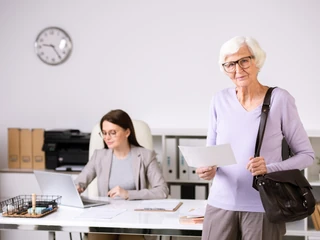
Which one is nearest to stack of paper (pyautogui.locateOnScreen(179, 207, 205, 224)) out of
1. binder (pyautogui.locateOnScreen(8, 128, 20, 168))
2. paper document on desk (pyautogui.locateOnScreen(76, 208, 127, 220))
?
paper document on desk (pyautogui.locateOnScreen(76, 208, 127, 220))

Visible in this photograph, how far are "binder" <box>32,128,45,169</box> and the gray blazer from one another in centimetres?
124

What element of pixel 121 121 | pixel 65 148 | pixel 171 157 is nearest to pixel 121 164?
pixel 121 121

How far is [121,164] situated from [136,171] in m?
0.12

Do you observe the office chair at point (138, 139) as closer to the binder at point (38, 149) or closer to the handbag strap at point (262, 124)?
the binder at point (38, 149)

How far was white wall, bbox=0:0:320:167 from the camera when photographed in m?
4.69

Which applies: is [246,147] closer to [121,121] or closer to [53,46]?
[121,121]

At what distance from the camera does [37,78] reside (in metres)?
5.10

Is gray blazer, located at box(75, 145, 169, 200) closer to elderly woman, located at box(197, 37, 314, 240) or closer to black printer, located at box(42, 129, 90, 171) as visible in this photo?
black printer, located at box(42, 129, 90, 171)

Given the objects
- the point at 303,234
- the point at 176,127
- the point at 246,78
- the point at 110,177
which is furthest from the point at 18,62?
the point at 246,78

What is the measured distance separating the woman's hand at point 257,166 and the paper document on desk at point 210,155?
0.28ft

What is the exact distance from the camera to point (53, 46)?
504 centimetres

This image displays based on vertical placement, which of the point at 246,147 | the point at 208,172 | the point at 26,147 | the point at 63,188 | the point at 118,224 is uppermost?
the point at 246,147

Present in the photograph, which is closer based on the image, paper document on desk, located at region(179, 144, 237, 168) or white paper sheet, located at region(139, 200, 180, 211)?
paper document on desk, located at region(179, 144, 237, 168)

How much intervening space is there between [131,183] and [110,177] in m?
0.15
